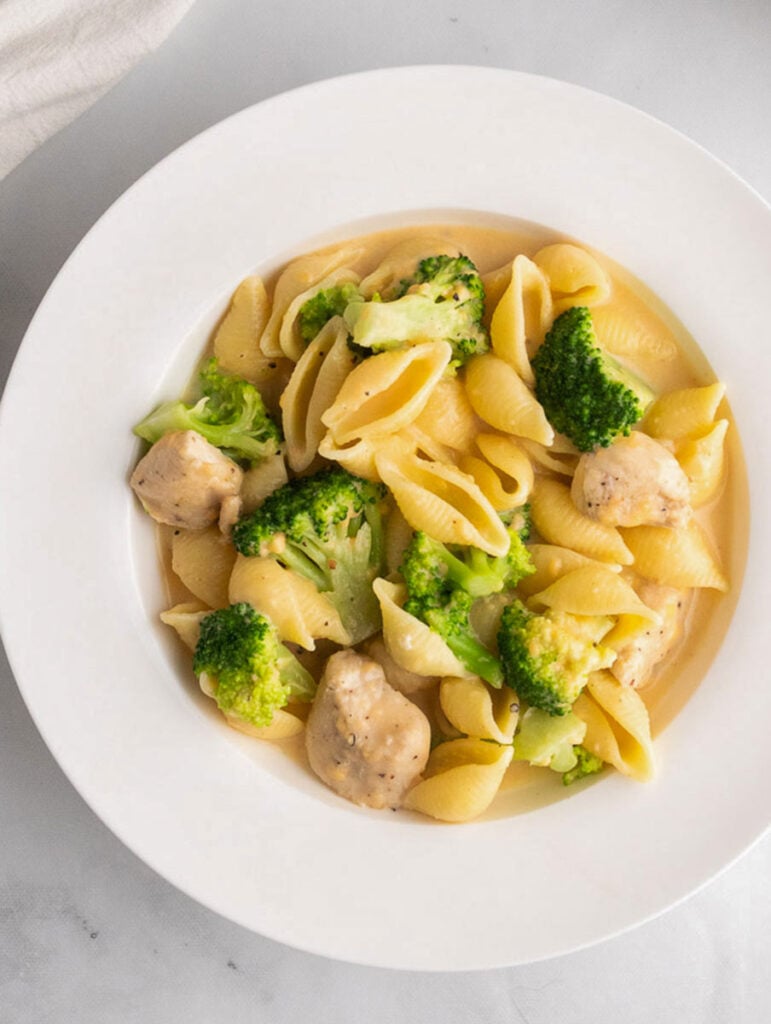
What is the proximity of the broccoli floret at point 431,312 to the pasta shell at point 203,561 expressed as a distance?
675mm

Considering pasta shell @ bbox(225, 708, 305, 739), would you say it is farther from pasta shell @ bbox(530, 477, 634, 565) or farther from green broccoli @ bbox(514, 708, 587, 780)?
pasta shell @ bbox(530, 477, 634, 565)

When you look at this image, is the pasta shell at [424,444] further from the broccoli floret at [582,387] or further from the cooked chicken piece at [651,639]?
the cooked chicken piece at [651,639]

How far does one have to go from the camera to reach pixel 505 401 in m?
2.62

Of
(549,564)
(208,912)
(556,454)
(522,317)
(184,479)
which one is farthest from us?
(208,912)

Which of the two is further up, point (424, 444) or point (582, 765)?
point (424, 444)

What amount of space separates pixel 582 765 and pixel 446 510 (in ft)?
2.70

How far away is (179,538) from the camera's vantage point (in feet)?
8.95

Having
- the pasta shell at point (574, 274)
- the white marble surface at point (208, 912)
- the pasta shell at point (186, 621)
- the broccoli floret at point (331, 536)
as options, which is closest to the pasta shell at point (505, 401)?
the pasta shell at point (574, 274)

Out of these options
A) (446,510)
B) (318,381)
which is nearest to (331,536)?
(446,510)

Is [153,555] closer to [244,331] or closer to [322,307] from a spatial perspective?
[244,331]

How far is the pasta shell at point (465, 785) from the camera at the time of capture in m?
2.63

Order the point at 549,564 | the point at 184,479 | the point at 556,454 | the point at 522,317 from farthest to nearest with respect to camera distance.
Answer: the point at 556,454 → the point at 549,564 → the point at 522,317 → the point at 184,479

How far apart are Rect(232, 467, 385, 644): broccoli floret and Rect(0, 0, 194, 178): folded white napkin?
51.2 inches

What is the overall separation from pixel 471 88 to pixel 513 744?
174 centimetres
